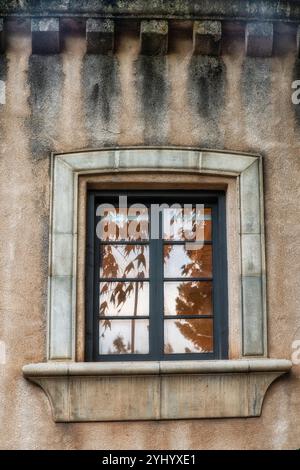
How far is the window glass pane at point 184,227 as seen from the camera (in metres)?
6.56

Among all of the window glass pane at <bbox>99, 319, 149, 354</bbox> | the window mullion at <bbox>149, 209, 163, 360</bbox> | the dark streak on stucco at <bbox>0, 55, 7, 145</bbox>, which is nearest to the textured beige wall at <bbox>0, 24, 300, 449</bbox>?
the dark streak on stucco at <bbox>0, 55, 7, 145</bbox>

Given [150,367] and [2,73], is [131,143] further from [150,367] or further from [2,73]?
[150,367]

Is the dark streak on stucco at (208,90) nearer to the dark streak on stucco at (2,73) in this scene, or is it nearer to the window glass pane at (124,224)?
the window glass pane at (124,224)

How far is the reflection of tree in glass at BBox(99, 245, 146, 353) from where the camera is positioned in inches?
251

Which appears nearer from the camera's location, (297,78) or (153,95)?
(153,95)

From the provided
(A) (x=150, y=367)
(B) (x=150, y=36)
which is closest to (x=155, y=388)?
(A) (x=150, y=367)

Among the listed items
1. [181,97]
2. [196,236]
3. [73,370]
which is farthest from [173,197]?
[73,370]

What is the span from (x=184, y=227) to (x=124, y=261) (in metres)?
0.59

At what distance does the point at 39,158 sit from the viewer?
6414mm

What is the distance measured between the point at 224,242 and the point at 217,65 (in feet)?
5.07

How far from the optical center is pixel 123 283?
645 cm

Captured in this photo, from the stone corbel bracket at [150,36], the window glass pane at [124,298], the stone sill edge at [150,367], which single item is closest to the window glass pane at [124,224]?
the window glass pane at [124,298]
